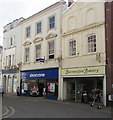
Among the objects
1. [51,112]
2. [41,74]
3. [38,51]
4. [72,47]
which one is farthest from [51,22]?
[51,112]

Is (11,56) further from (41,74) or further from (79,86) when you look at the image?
(79,86)

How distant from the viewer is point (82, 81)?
20.9 m

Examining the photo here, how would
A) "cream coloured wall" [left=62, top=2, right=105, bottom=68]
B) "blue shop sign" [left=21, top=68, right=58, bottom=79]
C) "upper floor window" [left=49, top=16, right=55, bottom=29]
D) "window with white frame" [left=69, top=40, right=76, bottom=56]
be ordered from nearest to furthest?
"cream coloured wall" [left=62, top=2, right=105, bottom=68], "window with white frame" [left=69, top=40, right=76, bottom=56], "blue shop sign" [left=21, top=68, right=58, bottom=79], "upper floor window" [left=49, top=16, right=55, bottom=29]

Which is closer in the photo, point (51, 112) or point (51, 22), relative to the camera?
point (51, 112)

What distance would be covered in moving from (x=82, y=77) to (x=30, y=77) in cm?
916

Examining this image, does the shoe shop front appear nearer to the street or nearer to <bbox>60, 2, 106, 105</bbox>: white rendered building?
<bbox>60, 2, 106, 105</bbox>: white rendered building

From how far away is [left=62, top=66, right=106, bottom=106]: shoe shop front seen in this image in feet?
60.7

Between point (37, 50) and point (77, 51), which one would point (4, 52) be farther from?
point (77, 51)

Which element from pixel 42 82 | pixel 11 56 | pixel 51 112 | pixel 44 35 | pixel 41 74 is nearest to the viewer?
pixel 51 112

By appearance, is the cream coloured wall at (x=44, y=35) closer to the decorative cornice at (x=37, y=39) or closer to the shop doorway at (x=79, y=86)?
the decorative cornice at (x=37, y=39)

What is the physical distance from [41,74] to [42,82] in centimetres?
120

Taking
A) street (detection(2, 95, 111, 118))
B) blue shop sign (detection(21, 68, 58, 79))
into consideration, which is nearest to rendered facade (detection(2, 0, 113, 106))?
blue shop sign (detection(21, 68, 58, 79))

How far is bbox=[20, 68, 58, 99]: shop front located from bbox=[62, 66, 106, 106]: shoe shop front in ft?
4.66

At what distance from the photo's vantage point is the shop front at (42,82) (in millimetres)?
23484
